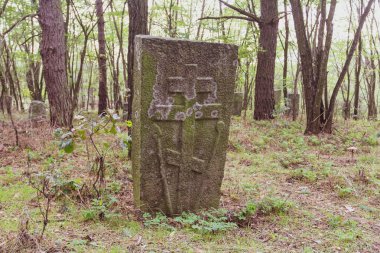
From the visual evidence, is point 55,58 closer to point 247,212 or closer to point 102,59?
point 102,59

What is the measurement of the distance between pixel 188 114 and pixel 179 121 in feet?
0.46

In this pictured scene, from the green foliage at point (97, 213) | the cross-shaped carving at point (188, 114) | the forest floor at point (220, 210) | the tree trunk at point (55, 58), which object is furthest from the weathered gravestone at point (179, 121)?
the tree trunk at point (55, 58)

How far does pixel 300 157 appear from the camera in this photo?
735cm

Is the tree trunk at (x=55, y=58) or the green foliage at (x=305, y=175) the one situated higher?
the tree trunk at (x=55, y=58)

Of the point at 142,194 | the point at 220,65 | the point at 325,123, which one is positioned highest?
the point at 220,65

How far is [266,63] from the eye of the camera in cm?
1132

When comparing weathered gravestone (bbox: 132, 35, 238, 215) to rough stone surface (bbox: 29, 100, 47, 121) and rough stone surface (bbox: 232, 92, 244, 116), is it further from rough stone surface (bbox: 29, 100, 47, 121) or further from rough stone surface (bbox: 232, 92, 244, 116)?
rough stone surface (bbox: 232, 92, 244, 116)

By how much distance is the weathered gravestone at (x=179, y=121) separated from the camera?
4.13 metres

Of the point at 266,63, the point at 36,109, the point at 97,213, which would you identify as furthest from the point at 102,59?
the point at 97,213

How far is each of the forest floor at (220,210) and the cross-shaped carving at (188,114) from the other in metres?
0.55

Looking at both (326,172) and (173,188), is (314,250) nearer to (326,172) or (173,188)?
(173,188)

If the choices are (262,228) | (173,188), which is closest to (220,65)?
A: (173,188)

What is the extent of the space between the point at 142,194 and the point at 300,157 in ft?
13.5

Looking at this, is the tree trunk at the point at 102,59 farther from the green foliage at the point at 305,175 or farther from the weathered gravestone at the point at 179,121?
the weathered gravestone at the point at 179,121
